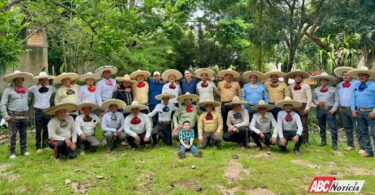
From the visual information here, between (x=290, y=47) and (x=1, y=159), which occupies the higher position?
(x=290, y=47)

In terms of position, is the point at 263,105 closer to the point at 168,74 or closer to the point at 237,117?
the point at 237,117

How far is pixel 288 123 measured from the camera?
8688 mm

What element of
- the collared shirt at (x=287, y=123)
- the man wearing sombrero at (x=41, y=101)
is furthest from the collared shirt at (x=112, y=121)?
the collared shirt at (x=287, y=123)

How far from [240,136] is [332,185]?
106 inches

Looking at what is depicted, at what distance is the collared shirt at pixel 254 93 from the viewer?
915 cm

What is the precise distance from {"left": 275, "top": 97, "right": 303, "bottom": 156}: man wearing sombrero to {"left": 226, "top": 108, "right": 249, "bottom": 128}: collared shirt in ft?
2.17

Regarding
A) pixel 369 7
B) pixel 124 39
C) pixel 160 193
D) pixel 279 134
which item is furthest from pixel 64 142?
pixel 369 7

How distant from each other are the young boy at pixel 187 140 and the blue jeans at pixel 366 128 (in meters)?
3.21

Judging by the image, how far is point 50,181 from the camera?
22.6ft

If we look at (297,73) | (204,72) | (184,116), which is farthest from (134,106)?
(297,73)

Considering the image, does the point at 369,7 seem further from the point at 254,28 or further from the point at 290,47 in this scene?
the point at 254,28

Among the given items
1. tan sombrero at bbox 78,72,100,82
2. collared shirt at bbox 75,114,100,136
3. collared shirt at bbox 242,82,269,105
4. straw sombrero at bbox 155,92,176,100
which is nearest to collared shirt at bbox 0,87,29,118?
collared shirt at bbox 75,114,100,136

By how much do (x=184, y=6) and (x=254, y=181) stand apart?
9.01m

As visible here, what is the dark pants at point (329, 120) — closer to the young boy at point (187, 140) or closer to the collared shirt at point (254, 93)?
the collared shirt at point (254, 93)
